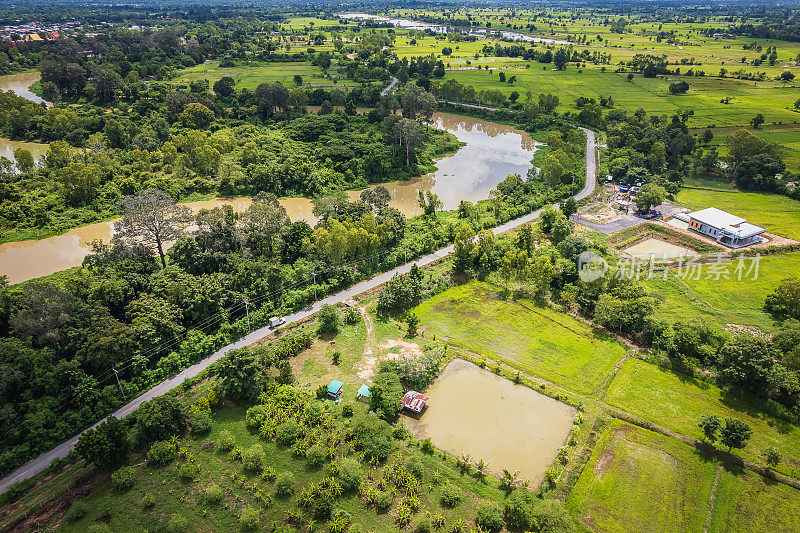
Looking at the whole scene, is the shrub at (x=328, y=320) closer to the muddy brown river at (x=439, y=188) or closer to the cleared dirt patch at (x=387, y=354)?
the cleared dirt patch at (x=387, y=354)

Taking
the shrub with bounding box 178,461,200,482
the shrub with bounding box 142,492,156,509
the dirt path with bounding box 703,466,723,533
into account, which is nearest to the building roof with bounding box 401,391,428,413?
the shrub with bounding box 178,461,200,482

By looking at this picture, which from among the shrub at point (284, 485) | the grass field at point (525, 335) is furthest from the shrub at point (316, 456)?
the grass field at point (525, 335)

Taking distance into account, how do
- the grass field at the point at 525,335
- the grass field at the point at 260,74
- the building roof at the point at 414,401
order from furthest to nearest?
the grass field at the point at 260,74 → the grass field at the point at 525,335 → the building roof at the point at 414,401

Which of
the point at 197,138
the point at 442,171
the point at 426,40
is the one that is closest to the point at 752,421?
the point at 442,171

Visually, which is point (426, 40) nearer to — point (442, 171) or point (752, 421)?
point (442, 171)

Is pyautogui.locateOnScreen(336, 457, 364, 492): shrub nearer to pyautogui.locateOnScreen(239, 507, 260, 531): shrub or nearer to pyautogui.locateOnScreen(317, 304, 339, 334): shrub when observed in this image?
pyautogui.locateOnScreen(239, 507, 260, 531): shrub

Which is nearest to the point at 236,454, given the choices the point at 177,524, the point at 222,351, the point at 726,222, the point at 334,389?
the point at 177,524
